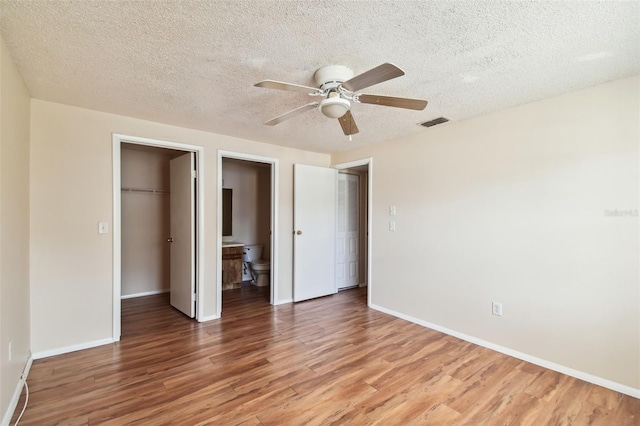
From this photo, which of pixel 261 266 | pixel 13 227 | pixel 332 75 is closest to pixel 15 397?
pixel 13 227

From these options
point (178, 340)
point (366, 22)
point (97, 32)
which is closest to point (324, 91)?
point (366, 22)

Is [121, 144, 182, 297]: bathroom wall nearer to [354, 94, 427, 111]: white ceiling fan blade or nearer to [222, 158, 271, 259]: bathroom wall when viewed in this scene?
[222, 158, 271, 259]: bathroom wall

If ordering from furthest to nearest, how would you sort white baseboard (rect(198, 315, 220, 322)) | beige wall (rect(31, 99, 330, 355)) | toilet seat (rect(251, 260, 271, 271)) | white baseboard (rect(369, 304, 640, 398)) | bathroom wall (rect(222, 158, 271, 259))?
1. bathroom wall (rect(222, 158, 271, 259))
2. toilet seat (rect(251, 260, 271, 271))
3. white baseboard (rect(198, 315, 220, 322))
4. beige wall (rect(31, 99, 330, 355))
5. white baseboard (rect(369, 304, 640, 398))

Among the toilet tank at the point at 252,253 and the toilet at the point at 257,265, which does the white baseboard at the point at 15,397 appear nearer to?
the toilet at the point at 257,265

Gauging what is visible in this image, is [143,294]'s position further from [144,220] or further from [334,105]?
[334,105]

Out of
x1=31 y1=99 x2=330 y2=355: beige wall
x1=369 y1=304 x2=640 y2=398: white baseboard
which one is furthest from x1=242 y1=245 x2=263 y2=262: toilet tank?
x1=369 y1=304 x2=640 y2=398: white baseboard

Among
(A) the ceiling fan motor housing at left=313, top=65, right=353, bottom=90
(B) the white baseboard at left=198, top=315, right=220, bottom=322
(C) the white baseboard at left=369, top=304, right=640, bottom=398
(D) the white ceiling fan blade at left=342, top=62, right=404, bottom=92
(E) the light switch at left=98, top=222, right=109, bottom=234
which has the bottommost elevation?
(C) the white baseboard at left=369, top=304, right=640, bottom=398

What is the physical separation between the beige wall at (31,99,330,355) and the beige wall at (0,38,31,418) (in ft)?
0.50

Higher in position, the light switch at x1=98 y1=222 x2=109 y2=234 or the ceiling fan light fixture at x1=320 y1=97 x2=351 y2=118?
the ceiling fan light fixture at x1=320 y1=97 x2=351 y2=118

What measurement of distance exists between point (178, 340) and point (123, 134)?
2.14 m

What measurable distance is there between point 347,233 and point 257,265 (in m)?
1.67

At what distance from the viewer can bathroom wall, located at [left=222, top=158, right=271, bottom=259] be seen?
5.53m

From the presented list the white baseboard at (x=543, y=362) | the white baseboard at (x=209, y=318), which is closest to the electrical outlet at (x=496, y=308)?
the white baseboard at (x=543, y=362)

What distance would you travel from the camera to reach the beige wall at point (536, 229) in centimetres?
217
